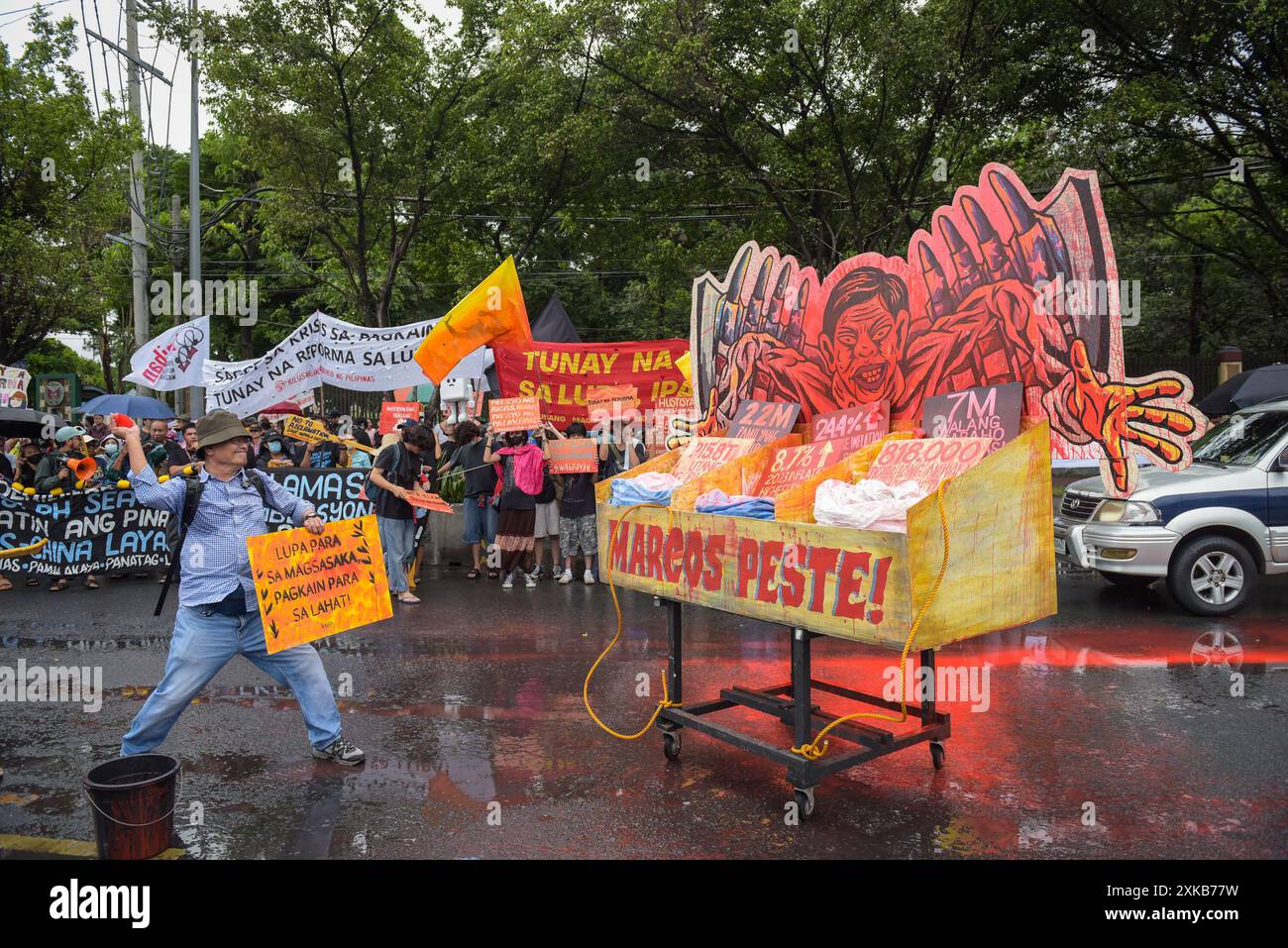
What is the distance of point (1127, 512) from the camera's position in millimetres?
9414

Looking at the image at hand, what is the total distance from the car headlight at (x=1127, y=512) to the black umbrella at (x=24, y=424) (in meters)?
13.7

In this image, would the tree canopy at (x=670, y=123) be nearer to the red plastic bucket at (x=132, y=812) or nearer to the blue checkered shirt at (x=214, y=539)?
the blue checkered shirt at (x=214, y=539)

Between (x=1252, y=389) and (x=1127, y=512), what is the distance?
15.0 ft

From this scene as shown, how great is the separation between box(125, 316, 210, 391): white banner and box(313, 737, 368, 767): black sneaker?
1057 centimetres

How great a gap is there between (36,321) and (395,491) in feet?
55.8

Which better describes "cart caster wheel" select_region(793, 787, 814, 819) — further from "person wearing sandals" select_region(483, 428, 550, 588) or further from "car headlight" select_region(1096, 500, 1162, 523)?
"person wearing sandals" select_region(483, 428, 550, 588)

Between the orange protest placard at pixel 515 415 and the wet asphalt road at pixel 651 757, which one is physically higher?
the orange protest placard at pixel 515 415

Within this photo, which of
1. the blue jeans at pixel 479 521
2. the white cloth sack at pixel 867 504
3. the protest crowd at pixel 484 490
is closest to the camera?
the white cloth sack at pixel 867 504

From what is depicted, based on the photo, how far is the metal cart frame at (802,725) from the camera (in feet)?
15.2

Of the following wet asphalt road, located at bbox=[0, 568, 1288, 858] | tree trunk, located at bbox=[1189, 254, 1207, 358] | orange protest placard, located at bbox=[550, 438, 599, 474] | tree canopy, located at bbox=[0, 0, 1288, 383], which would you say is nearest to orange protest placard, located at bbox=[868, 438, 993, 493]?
wet asphalt road, located at bbox=[0, 568, 1288, 858]

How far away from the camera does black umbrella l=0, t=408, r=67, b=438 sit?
503 inches

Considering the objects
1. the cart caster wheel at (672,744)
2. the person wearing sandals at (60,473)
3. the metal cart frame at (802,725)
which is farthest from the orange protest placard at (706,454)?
the person wearing sandals at (60,473)

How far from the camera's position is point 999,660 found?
773cm
